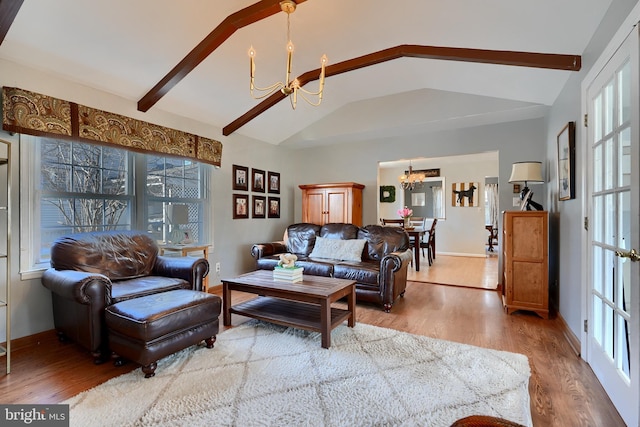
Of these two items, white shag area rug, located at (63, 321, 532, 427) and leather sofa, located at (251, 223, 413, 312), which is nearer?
white shag area rug, located at (63, 321, 532, 427)

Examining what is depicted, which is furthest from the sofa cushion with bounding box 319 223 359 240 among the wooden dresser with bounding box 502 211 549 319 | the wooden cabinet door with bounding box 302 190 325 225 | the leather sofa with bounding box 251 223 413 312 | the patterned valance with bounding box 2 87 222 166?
the patterned valance with bounding box 2 87 222 166

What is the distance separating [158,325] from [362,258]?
274 cm

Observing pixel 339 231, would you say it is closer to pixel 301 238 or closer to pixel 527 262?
pixel 301 238

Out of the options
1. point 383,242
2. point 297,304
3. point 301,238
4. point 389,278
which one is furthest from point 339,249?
point 297,304

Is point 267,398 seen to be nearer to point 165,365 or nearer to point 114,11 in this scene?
point 165,365

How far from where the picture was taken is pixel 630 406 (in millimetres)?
1526

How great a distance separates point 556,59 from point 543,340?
2.38m

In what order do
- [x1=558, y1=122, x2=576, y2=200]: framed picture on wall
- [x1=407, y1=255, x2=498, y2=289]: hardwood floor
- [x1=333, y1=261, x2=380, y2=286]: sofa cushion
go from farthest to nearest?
[x1=407, y1=255, x2=498, y2=289]: hardwood floor, [x1=333, y1=261, x2=380, y2=286]: sofa cushion, [x1=558, y1=122, x2=576, y2=200]: framed picture on wall

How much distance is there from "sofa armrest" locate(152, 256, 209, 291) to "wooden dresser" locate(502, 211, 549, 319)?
321 cm

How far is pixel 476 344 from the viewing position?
2529 millimetres

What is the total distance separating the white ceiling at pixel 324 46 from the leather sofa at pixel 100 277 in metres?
1.55

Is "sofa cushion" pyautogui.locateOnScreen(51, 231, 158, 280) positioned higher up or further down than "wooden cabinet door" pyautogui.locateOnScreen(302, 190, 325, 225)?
further down

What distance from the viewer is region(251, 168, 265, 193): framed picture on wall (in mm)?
4949

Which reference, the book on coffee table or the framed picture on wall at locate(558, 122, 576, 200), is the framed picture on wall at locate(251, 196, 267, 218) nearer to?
the book on coffee table
